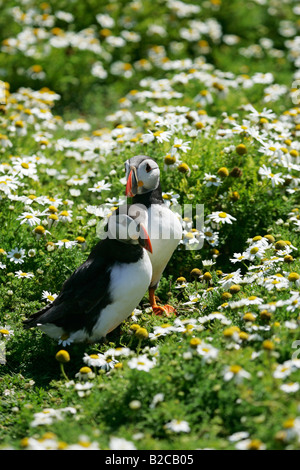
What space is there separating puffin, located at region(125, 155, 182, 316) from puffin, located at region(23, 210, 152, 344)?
0.33 m

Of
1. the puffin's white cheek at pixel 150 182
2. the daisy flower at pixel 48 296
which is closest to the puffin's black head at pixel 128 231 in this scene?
the puffin's white cheek at pixel 150 182

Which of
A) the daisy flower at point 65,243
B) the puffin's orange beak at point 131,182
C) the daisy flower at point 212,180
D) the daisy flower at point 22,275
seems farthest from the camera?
the daisy flower at point 212,180

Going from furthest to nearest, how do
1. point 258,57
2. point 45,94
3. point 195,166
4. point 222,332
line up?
point 258,57
point 45,94
point 195,166
point 222,332

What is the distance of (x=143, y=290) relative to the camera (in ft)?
14.3

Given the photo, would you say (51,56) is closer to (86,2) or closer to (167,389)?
(86,2)

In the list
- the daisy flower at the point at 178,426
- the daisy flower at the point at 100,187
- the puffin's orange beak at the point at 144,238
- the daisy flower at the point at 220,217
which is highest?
the daisy flower at the point at 100,187

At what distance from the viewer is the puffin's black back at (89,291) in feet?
14.1

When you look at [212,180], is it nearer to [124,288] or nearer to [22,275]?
[124,288]

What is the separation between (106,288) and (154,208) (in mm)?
752

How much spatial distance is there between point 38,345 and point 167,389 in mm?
1359

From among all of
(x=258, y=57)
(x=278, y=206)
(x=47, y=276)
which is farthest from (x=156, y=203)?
(x=258, y=57)

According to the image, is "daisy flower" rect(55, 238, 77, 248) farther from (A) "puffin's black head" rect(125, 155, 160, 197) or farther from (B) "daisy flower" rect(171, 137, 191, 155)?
(B) "daisy flower" rect(171, 137, 191, 155)

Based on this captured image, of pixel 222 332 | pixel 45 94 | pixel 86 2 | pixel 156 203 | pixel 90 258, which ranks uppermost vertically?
pixel 86 2

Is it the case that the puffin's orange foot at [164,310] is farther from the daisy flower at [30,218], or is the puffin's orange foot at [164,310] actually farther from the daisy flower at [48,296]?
the daisy flower at [30,218]
